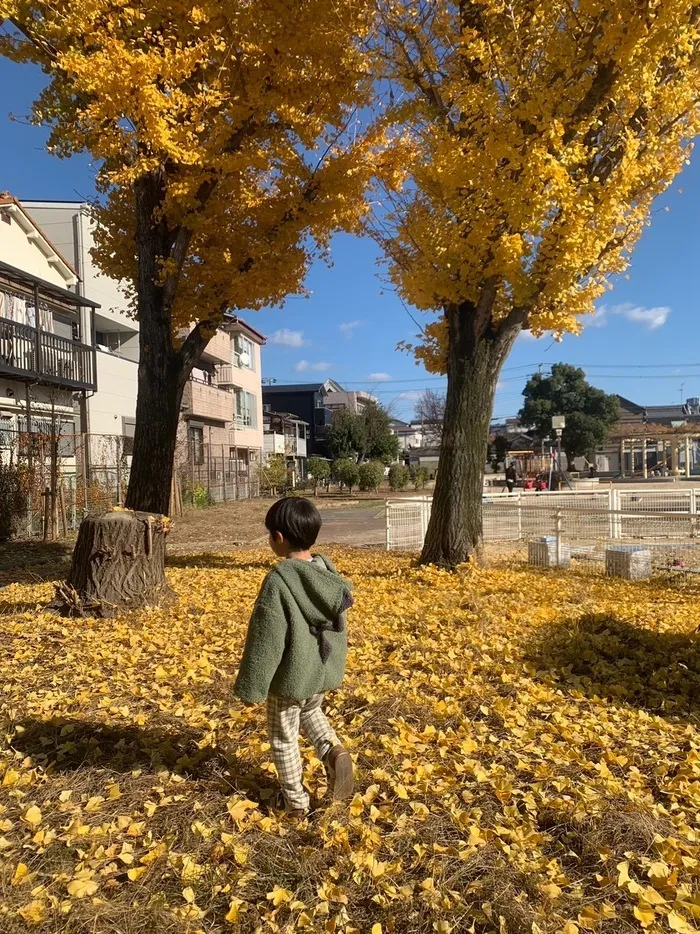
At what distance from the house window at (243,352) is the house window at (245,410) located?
4.82ft

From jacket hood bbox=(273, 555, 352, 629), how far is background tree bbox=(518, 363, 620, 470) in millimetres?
39940

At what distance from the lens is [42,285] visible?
1501cm

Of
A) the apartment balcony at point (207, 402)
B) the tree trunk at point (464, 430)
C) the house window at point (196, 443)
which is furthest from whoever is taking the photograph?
the apartment balcony at point (207, 402)

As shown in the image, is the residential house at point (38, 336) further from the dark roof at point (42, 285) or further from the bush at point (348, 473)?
the bush at point (348, 473)

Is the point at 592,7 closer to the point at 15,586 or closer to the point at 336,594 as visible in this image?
the point at 336,594

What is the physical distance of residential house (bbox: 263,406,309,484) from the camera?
41.0 metres

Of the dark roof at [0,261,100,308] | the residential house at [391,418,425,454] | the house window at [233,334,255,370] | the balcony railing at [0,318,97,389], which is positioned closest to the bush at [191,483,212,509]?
the balcony railing at [0,318,97,389]

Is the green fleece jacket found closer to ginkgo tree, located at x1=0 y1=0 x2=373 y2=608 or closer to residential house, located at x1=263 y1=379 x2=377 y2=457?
ginkgo tree, located at x1=0 y1=0 x2=373 y2=608

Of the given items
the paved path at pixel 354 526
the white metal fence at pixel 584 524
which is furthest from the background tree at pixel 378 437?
the white metal fence at pixel 584 524

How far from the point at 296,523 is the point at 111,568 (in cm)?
357

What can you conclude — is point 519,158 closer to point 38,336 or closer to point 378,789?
point 378,789

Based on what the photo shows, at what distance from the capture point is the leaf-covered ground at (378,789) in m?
1.92

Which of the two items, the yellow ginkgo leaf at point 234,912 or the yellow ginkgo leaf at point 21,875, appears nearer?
the yellow ginkgo leaf at point 234,912

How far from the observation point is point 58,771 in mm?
2703
